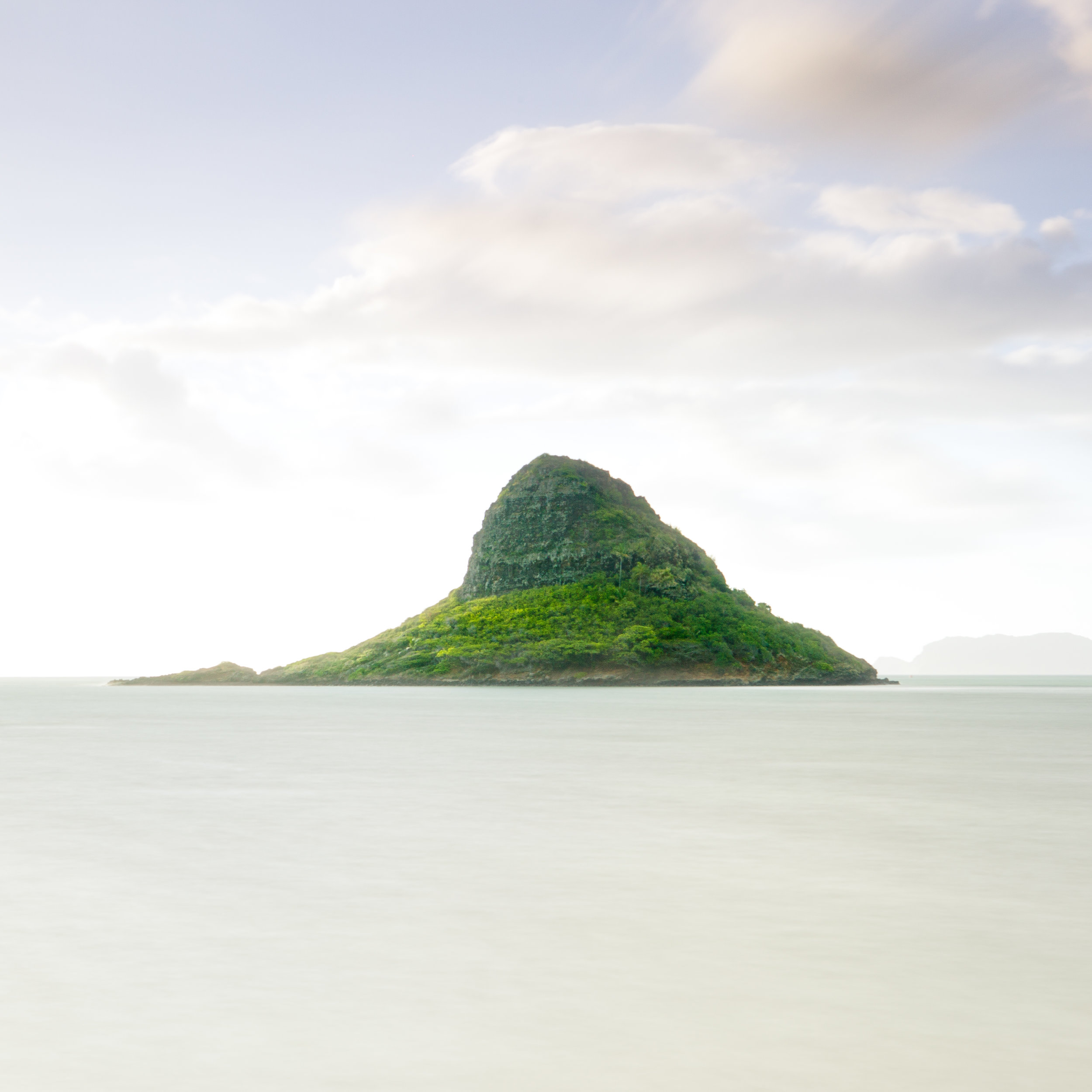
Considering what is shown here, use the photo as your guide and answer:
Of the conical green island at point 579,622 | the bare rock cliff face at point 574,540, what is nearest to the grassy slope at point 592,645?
the conical green island at point 579,622

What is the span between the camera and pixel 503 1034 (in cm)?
686

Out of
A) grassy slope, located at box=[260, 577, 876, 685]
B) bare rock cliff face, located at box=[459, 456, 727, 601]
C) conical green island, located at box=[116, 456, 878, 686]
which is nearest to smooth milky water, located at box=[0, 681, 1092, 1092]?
grassy slope, located at box=[260, 577, 876, 685]

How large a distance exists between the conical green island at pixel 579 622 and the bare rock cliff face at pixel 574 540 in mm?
205

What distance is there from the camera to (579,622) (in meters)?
146

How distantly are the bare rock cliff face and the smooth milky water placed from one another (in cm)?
13246

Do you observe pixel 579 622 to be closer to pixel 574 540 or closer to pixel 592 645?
pixel 592 645

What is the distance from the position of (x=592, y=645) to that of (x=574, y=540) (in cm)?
2580

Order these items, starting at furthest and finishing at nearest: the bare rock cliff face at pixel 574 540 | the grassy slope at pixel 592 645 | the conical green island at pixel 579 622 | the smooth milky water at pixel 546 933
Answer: the bare rock cliff face at pixel 574 540 < the conical green island at pixel 579 622 < the grassy slope at pixel 592 645 < the smooth milky water at pixel 546 933

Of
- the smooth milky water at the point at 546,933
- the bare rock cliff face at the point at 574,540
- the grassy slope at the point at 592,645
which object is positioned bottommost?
the smooth milky water at the point at 546,933

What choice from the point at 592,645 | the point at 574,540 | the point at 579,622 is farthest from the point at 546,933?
the point at 574,540

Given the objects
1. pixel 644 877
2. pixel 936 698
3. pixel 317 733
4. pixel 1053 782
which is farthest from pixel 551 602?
pixel 644 877

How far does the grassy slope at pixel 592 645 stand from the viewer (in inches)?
5502

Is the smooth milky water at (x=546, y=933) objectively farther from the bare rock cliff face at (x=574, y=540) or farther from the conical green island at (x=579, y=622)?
the bare rock cliff face at (x=574, y=540)

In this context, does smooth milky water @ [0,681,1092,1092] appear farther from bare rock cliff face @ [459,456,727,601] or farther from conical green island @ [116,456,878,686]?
bare rock cliff face @ [459,456,727,601]
